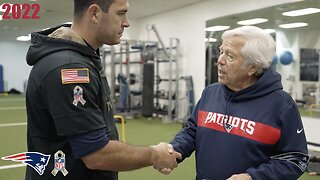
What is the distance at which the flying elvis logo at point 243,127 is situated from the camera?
57.1 inches

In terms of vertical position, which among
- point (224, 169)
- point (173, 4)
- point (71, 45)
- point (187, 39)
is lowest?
point (224, 169)

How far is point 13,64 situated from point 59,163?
18.1 metres

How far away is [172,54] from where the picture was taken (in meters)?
8.31

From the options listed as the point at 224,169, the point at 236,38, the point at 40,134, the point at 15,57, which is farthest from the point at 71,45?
the point at 15,57

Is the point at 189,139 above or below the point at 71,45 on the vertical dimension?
below

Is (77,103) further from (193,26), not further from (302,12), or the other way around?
(193,26)

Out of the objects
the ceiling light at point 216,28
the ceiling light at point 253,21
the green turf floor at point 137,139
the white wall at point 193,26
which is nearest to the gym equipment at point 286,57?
the ceiling light at point 253,21

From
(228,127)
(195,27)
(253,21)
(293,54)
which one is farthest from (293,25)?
(228,127)

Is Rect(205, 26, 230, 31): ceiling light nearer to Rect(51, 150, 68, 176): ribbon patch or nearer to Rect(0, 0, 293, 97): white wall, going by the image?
Rect(0, 0, 293, 97): white wall

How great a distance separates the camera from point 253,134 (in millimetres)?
1479

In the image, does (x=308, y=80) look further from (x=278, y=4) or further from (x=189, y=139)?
(x=189, y=139)

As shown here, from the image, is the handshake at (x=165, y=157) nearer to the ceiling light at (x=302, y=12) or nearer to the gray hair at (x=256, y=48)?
the gray hair at (x=256, y=48)

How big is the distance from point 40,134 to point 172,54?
285 inches

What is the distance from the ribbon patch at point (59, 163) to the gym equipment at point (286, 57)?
511 centimetres
